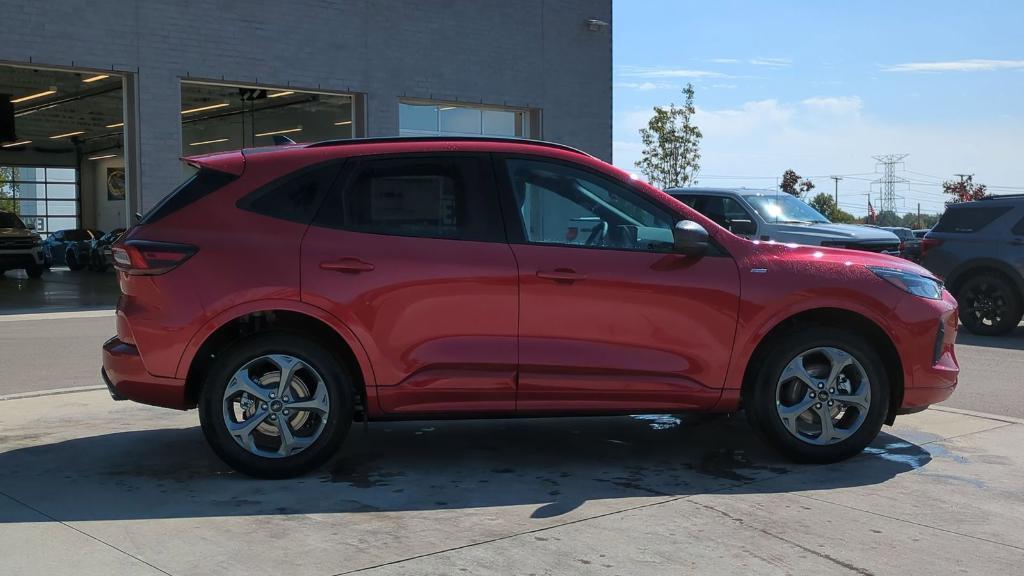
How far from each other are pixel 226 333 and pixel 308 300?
1.87 ft

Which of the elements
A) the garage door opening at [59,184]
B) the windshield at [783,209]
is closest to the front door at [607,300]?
the windshield at [783,209]

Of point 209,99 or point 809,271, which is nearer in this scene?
point 809,271

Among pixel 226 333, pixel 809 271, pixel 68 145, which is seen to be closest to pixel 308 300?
pixel 226 333

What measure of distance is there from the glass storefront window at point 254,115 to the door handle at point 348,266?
1594 cm

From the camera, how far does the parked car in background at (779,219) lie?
14633mm

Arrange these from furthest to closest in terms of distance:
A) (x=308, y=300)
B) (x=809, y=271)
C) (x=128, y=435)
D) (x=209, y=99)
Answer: (x=209, y=99) < (x=128, y=435) < (x=809, y=271) < (x=308, y=300)

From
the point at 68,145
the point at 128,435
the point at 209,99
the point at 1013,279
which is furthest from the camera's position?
the point at 68,145

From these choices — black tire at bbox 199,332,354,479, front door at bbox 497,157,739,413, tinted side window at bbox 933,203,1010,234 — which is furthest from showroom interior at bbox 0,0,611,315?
front door at bbox 497,157,739,413

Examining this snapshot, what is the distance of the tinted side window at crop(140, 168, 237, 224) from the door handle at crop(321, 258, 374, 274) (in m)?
0.75

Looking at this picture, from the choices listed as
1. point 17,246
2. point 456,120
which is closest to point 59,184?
point 17,246

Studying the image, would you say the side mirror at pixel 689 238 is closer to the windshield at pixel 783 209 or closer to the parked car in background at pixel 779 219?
the parked car in background at pixel 779 219

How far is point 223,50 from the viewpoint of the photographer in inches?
789

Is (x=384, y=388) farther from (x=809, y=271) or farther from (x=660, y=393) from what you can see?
(x=809, y=271)

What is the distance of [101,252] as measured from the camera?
33.7 meters
